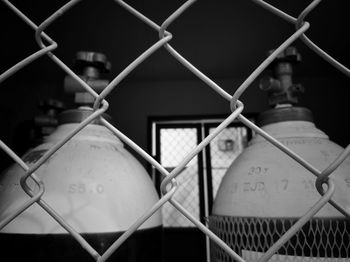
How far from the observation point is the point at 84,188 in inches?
14.9

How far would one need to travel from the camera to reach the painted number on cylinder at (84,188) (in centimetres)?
38

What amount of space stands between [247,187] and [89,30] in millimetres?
1010

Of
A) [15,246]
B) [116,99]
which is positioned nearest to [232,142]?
[116,99]

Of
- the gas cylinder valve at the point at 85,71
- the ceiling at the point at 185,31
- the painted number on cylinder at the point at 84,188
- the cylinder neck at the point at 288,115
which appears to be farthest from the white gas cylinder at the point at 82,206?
the ceiling at the point at 185,31

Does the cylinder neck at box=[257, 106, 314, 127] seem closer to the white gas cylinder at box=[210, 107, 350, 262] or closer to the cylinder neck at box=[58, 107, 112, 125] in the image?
the white gas cylinder at box=[210, 107, 350, 262]

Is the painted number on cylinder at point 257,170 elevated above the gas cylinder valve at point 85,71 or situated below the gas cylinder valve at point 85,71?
below

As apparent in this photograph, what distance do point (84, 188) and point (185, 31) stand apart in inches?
36.5

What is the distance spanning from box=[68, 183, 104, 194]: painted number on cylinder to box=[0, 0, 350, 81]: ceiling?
775mm

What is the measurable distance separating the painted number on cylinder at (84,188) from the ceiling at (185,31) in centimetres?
78

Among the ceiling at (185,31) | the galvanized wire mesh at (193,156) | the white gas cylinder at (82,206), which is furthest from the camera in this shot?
the ceiling at (185,31)

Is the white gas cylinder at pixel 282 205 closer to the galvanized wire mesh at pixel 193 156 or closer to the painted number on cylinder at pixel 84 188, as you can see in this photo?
the galvanized wire mesh at pixel 193 156

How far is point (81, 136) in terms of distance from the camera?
0.48m

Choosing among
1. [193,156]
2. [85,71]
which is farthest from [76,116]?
[193,156]

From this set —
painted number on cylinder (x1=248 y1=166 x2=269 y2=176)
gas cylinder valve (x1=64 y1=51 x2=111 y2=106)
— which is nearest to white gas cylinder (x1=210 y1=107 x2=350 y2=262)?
painted number on cylinder (x1=248 y1=166 x2=269 y2=176)
